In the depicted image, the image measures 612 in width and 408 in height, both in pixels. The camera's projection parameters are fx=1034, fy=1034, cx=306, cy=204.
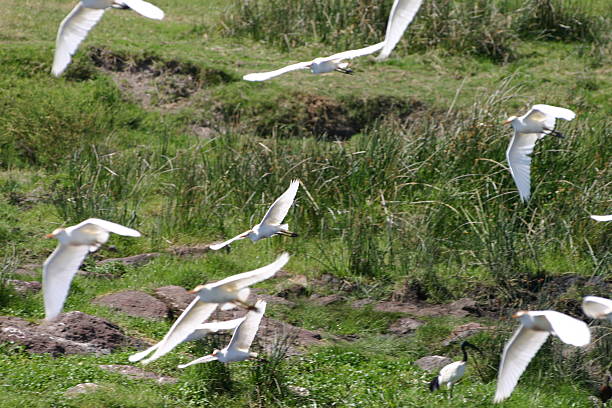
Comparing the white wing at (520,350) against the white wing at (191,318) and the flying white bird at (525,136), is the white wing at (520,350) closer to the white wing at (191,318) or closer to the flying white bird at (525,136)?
the flying white bird at (525,136)

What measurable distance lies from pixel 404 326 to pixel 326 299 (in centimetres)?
72

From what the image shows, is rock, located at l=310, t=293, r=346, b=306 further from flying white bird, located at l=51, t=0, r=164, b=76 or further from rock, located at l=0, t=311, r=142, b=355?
flying white bird, located at l=51, t=0, r=164, b=76

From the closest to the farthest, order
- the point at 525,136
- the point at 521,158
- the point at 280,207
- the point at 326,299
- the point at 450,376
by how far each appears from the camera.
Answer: the point at 450,376
the point at 280,207
the point at 521,158
the point at 525,136
the point at 326,299

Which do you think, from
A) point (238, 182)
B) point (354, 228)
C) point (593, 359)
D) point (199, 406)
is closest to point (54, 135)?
point (238, 182)

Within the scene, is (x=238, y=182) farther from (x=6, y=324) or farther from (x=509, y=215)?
(x=6, y=324)

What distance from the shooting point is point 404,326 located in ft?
23.8

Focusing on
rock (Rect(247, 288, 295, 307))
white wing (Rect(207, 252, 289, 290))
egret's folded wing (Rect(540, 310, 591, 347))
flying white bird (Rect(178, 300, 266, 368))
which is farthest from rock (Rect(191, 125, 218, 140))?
egret's folded wing (Rect(540, 310, 591, 347))

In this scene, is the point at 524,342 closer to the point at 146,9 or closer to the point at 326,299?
the point at 146,9

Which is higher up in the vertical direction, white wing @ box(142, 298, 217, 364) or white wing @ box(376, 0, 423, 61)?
white wing @ box(376, 0, 423, 61)

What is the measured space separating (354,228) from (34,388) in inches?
129

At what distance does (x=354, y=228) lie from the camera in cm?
818

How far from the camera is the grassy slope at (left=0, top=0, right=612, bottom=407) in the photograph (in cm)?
619

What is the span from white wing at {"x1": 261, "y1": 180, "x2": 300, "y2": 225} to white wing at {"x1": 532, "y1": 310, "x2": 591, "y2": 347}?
1.81 m

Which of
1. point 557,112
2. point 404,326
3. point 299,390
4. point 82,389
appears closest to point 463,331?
point 404,326
